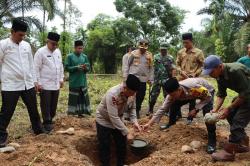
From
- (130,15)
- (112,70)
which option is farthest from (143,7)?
(112,70)

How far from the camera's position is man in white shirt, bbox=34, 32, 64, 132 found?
288 inches

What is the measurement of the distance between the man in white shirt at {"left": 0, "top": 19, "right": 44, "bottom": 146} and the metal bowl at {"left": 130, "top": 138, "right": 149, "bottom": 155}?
194 cm

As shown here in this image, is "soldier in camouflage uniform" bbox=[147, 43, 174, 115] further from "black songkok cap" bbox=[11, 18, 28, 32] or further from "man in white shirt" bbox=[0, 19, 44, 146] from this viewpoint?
"black songkok cap" bbox=[11, 18, 28, 32]

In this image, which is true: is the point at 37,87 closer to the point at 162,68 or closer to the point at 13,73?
the point at 13,73

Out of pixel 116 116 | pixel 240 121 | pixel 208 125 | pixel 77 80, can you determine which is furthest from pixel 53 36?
pixel 240 121

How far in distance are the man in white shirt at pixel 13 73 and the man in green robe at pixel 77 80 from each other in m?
2.03

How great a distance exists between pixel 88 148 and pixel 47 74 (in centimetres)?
158

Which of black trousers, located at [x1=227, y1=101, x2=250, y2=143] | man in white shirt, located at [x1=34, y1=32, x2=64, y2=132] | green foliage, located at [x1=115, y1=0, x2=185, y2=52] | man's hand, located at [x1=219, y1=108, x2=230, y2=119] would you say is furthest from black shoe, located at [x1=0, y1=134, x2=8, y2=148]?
green foliage, located at [x1=115, y1=0, x2=185, y2=52]

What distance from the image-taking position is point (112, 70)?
111 ft

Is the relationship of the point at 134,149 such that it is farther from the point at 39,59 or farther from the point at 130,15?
the point at 130,15

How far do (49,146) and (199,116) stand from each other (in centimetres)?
465

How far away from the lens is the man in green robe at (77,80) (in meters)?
8.59

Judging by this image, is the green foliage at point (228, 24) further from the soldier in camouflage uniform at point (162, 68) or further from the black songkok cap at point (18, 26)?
the black songkok cap at point (18, 26)

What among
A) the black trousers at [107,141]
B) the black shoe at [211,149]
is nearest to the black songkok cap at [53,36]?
the black trousers at [107,141]
